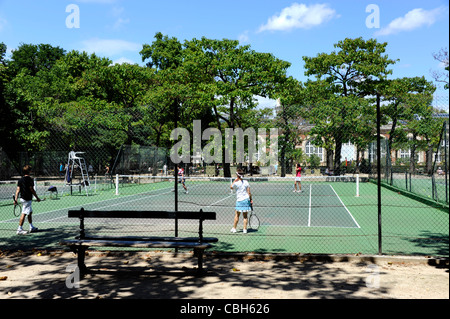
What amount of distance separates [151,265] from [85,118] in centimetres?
1261

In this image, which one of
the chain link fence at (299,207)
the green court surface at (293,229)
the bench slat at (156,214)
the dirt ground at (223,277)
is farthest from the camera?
the chain link fence at (299,207)

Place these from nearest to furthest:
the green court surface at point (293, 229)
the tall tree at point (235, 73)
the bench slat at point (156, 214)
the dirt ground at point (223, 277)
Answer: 1. the dirt ground at point (223, 277)
2. the bench slat at point (156, 214)
3. the green court surface at point (293, 229)
4. the tall tree at point (235, 73)

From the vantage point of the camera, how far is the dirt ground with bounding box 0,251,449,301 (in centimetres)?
637

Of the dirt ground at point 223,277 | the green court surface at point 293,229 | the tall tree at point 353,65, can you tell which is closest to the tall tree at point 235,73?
the tall tree at point 353,65

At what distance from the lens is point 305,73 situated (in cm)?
4634

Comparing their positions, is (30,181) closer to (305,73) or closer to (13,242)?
(13,242)

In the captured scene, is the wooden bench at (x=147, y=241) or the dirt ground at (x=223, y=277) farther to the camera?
the wooden bench at (x=147, y=241)

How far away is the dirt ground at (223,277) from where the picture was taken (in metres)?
6.37

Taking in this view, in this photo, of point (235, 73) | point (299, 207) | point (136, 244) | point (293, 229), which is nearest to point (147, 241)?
point (136, 244)

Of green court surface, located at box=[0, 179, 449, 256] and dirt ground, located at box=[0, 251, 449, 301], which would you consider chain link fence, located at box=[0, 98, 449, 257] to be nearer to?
green court surface, located at box=[0, 179, 449, 256]

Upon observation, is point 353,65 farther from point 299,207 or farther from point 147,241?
point 147,241

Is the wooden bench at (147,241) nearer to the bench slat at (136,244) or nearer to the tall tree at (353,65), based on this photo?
the bench slat at (136,244)

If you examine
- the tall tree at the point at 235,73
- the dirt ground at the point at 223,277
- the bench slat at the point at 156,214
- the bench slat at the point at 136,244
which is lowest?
the dirt ground at the point at 223,277

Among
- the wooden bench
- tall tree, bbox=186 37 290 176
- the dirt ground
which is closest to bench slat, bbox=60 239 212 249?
the wooden bench
